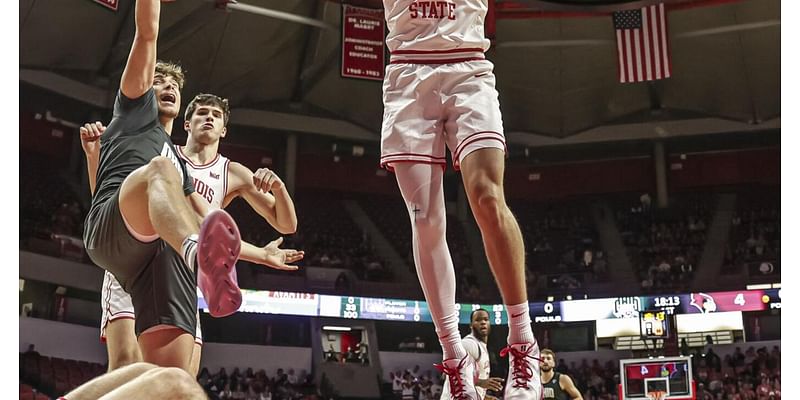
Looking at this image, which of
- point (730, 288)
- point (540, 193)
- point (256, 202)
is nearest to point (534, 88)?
point (540, 193)

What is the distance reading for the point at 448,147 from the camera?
4312 mm

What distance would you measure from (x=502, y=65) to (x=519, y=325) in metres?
21.2

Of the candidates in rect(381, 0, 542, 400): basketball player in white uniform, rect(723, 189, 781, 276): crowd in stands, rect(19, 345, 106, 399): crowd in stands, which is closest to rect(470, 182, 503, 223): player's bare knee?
rect(381, 0, 542, 400): basketball player in white uniform

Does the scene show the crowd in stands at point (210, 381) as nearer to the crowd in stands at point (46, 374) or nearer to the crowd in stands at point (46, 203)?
the crowd in stands at point (46, 374)

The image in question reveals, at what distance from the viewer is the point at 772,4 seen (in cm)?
2114

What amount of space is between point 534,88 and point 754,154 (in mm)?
7333

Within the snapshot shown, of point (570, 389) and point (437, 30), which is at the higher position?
point (437, 30)

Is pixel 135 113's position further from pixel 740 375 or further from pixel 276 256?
pixel 740 375

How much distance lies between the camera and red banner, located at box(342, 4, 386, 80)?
643 inches

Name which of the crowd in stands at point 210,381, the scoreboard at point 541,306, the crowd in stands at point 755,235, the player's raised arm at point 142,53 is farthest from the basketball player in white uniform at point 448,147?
the crowd in stands at point 755,235

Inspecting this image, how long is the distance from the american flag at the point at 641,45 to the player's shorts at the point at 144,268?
12861 mm

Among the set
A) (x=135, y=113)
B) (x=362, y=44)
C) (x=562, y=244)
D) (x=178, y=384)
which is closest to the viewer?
(x=178, y=384)

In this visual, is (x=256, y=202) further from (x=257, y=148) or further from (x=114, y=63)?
(x=257, y=148)

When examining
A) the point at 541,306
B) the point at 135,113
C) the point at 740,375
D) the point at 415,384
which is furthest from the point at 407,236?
the point at 135,113
